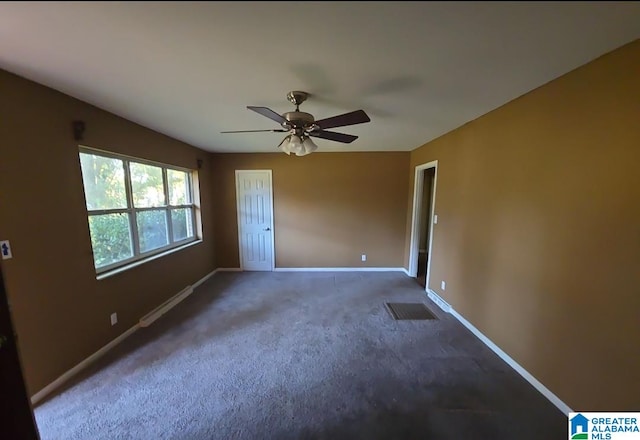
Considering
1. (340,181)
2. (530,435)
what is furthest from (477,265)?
(340,181)

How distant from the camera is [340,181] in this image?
4773 millimetres

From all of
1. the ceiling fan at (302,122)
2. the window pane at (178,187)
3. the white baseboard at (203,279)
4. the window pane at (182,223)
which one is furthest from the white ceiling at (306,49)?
the white baseboard at (203,279)

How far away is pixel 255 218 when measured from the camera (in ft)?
16.0

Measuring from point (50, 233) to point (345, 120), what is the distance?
2493 millimetres

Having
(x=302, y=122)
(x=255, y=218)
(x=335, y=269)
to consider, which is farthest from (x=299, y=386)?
(x=255, y=218)

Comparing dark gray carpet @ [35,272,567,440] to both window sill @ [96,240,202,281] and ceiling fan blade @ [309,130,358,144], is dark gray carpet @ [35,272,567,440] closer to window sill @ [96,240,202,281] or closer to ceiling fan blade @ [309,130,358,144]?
window sill @ [96,240,202,281]

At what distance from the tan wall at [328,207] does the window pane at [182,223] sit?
0.68 meters

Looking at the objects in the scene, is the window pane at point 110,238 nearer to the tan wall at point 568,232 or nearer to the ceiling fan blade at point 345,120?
the ceiling fan blade at point 345,120

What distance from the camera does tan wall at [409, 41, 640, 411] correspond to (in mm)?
1398

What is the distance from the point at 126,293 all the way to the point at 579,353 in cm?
398

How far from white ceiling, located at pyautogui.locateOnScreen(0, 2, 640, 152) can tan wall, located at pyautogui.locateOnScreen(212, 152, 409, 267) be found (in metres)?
2.38

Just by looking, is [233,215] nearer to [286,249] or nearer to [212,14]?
[286,249]

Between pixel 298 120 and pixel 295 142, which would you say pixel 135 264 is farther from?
pixel 298 120

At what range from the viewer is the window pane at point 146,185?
2.92 m
